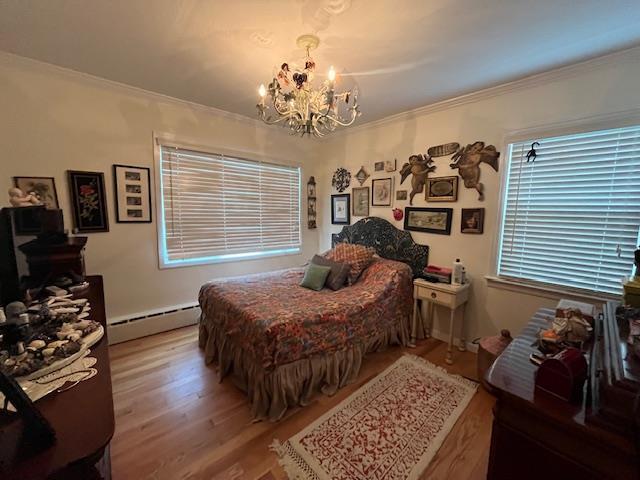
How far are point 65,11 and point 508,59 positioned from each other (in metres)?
2.95

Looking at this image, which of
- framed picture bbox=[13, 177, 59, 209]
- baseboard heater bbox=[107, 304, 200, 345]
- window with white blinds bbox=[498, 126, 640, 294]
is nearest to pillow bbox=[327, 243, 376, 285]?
window with white blinds bbox=[498, 126, 640, 294]

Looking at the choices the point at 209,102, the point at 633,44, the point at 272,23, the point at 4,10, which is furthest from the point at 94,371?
the point at 633,44

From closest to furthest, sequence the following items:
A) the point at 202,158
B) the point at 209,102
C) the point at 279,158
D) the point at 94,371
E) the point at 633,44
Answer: the point at 94,371 < the point at 633,44 < the point at 209,102 < the point at 202,158 < the point at 279,158

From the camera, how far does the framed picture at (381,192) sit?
10.7 feet

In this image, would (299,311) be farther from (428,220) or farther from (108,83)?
(108,83)

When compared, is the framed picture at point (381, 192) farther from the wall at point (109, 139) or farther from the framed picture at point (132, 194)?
the framed picture at point (132, 194)

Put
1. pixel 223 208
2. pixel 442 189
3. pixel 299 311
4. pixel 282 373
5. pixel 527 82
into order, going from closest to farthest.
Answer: pixel 282 373 < pixel 299 311 < pixel 527 82 < pixel 442 189 < pixel 223 208

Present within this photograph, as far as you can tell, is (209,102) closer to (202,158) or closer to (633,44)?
(202,158)

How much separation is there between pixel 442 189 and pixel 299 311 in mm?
1983

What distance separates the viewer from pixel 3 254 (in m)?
1.38

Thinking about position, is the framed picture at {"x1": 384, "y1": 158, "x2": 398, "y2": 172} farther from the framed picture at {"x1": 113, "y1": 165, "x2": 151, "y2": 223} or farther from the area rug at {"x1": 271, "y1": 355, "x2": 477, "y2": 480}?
the framed picture at {"x1": 113, "y1": 165, "x2": 151, "y2": 223}

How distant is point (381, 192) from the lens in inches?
132

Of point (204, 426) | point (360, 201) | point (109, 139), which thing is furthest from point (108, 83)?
point (204, 426)

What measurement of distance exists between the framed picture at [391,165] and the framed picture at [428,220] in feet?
1.72
